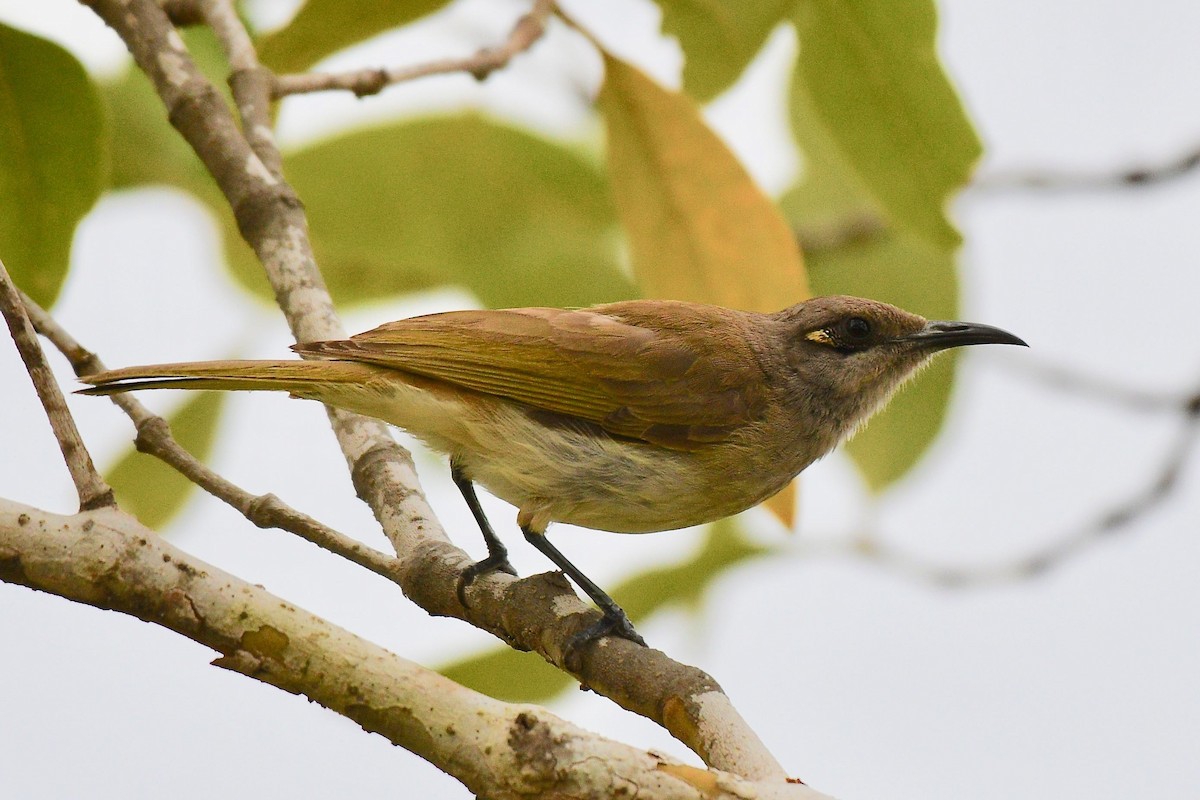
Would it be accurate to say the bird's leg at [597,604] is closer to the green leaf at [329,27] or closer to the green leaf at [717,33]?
the green leaf at [717,33]

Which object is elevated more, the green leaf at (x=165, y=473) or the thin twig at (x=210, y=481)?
the green leaf at (x=165, y=473)

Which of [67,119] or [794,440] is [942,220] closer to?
[794,440]

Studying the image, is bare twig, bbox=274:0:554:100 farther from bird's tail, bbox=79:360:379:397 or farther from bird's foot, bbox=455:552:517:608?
bird's foot, bbox=455:552:517:608

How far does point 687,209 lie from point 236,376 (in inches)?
62.5

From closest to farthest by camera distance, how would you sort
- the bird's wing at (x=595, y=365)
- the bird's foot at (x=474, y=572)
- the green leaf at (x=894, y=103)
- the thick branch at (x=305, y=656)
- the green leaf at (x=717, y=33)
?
the thick branch at (x=305, y=656) < the bird's foot at (x=474, y=572) < the bird's wing at (x=595, y=365) < the green leaf at (x=717, y=33) < the green leaf at (x=894, y=103)

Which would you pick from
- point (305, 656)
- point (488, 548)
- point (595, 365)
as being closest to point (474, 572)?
point (488, 548)

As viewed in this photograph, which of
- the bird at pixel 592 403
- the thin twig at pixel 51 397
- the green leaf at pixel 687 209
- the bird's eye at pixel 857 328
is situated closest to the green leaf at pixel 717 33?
the green leaf at pixel 687 209

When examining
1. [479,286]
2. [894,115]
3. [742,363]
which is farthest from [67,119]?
[894,115]

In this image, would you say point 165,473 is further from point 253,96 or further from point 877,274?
point 877,274

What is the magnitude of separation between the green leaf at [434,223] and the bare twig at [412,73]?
24.6 inches

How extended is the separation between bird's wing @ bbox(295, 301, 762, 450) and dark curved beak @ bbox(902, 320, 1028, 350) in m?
0.54

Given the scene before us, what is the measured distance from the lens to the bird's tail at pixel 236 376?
298 cm

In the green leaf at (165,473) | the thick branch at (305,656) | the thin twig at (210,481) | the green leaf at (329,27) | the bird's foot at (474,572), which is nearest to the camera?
the thick branch at (305,656)

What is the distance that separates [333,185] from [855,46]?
5.79 feet
